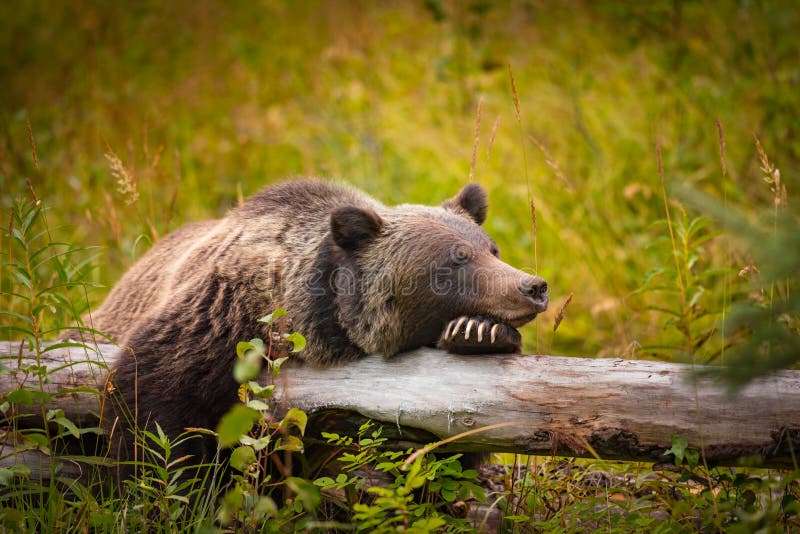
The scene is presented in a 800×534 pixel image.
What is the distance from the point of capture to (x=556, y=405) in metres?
3.05

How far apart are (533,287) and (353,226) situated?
41.4 inches

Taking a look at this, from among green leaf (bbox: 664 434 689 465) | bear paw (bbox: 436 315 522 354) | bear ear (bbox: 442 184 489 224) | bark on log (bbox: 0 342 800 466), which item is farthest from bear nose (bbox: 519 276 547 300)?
bear ear (bbox: 442 184 489 224)

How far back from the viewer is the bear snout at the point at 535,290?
339 cm

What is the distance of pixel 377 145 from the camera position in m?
8.31

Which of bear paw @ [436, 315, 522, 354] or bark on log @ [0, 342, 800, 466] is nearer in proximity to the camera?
bark on log @ [0, 342, 800, 466]

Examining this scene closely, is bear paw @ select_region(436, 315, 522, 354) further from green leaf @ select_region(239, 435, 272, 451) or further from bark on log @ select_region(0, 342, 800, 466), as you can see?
green leaf @ select_region(239, 435, 272, 451)

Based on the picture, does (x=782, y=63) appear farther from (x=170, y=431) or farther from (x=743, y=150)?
(x=170, y=431)

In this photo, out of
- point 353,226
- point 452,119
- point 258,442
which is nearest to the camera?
point 258,442

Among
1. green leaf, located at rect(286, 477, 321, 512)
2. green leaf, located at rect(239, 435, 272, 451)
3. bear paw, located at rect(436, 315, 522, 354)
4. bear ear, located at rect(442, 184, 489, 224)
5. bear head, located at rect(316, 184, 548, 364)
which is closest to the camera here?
green leaf, located at rect(286, 477, 321, 512)

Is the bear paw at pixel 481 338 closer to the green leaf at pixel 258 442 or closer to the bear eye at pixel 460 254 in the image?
the bear eye at pixel 460 254

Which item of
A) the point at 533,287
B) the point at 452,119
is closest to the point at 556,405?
the point at 533,287

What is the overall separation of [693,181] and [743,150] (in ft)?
2.05

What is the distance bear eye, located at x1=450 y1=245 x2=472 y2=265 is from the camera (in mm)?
3785

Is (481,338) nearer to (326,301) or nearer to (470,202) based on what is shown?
(326,301)
